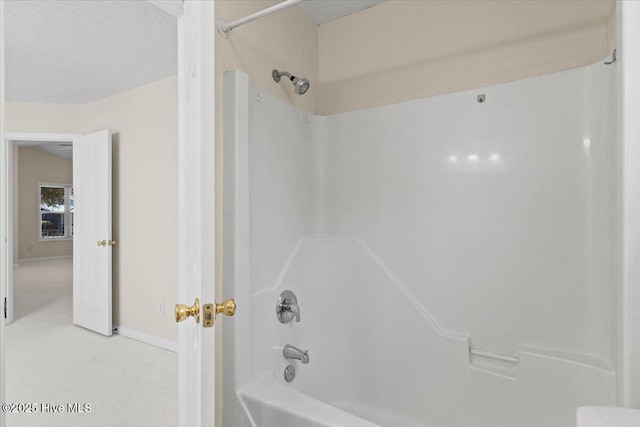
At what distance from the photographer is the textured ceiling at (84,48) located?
87.0 inches

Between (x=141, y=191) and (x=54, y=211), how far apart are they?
5558 mm

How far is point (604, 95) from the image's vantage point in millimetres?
1442

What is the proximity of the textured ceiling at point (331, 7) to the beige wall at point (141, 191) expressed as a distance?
1.63m

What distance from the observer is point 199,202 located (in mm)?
987

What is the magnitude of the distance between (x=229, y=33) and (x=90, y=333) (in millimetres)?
3313

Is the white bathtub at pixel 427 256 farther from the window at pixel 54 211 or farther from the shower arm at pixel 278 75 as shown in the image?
the window at pixel 54 211

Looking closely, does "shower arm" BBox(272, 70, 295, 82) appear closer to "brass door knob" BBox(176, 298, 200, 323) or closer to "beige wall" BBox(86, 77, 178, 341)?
"brass door knob" BBox(176, 298, 200, 323)

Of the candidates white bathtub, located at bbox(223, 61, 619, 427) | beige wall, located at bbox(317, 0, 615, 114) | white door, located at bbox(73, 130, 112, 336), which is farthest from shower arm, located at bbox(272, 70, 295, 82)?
white door, located at bbox(73, 130, 112, 336)

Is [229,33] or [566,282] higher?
[229,33]

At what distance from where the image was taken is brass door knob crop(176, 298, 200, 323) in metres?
0.96

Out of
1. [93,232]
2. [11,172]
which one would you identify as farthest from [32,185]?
[93,232]

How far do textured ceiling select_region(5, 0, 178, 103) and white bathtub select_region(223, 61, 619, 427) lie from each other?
1.35 meters

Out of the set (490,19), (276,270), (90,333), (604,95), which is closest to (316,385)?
(276,270)

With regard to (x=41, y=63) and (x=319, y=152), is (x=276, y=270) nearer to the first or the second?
(x=319, y=152)
